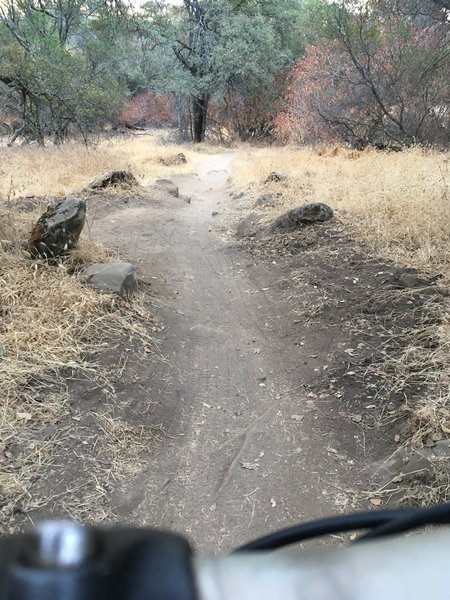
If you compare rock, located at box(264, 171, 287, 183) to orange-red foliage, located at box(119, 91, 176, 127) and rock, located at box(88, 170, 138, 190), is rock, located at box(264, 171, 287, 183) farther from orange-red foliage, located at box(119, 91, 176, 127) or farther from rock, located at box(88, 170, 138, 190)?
orange-red foliage, located at box(119, 91, 176, 127)

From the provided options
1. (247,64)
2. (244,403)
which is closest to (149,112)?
(247,64)

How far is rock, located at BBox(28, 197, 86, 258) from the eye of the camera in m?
4.81

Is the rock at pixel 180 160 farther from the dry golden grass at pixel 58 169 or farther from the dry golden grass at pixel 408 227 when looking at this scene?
the dry golden grass at pixel 408 227

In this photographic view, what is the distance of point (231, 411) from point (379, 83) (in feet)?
42.8

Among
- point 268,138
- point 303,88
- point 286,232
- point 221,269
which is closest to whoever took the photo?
point 221,269

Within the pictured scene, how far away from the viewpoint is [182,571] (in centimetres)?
43

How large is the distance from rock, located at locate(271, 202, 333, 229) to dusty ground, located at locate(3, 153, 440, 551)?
0.77 m

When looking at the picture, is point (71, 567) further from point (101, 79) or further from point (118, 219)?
point (101, 79)

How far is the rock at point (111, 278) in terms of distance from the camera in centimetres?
453

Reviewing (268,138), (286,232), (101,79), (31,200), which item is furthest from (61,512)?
(268,138)

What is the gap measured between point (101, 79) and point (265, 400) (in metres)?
18.3

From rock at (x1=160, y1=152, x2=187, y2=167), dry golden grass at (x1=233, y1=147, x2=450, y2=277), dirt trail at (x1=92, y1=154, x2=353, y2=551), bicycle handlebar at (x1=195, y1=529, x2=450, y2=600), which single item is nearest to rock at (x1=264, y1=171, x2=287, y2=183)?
dry golden grass at (x1=233, y1=147, x2=450, y2=277)

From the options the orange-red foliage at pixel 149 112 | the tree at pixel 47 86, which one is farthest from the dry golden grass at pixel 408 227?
the orange-red foliage at pixel 149 112

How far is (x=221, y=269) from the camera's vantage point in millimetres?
6309
